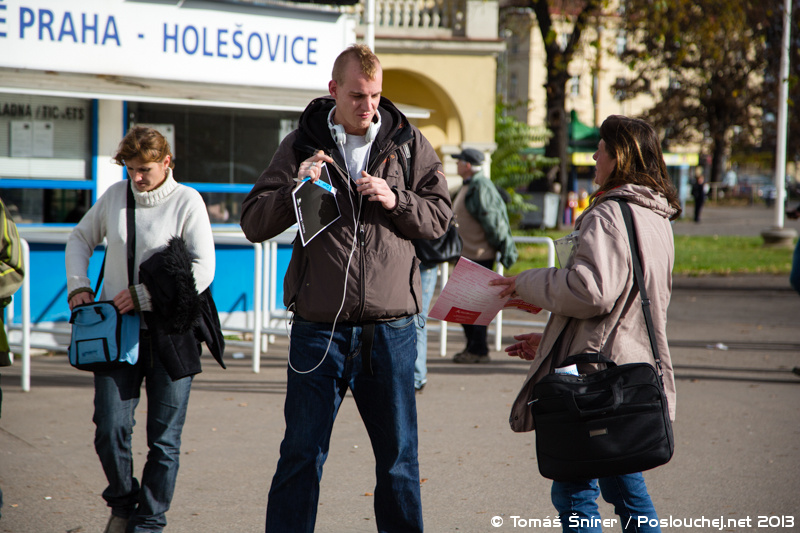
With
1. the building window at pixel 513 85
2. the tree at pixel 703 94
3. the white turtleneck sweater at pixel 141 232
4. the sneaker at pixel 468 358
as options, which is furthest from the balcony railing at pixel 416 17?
the building window at pixel 513 85

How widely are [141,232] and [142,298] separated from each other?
299 millimetres

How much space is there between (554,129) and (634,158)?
74.3ft

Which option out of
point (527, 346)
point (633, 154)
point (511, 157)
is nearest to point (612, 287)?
point (633, 154)

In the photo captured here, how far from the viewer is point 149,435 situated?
3.80 m

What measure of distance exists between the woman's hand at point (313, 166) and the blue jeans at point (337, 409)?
57cm

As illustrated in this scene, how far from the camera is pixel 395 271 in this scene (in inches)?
130

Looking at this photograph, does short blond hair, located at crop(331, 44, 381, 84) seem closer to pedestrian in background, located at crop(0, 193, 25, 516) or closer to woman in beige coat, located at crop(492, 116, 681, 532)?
woman in beige coat, located at crop(492, 116, 681, 532)

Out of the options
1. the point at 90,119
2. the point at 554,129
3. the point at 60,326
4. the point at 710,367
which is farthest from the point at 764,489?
the point at 554,129

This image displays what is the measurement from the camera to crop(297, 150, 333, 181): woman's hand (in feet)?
10.1

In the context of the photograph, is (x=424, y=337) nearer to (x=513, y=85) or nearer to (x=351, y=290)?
(x=351, y=290)

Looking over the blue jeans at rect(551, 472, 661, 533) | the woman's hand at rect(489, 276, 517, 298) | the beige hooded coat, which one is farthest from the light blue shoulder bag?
the blue jeans at rect(551, 472, 661, 533)

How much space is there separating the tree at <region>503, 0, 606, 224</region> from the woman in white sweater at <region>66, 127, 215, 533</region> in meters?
15.8

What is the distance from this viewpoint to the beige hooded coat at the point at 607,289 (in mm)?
3070

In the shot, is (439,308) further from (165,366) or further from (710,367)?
(710,367)
